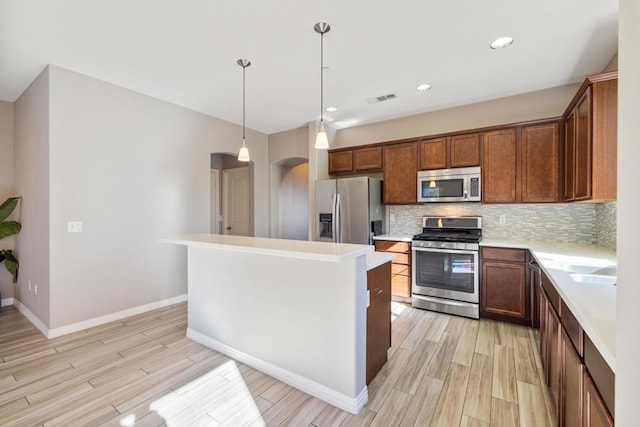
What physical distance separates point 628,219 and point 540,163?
3160mm

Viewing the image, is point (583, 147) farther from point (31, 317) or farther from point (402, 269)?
point (31, 317)

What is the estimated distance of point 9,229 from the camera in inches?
137

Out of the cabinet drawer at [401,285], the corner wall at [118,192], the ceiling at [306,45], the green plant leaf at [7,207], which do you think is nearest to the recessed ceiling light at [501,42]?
the ceiling at [306,45]

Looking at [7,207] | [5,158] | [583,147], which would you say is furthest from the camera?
[5,158]

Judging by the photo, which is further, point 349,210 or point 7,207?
point 349,210

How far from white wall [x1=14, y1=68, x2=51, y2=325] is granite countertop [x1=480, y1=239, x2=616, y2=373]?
4128mm

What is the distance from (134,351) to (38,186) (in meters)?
2.10

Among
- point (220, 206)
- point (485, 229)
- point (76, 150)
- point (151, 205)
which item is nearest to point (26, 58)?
point (76, 150)

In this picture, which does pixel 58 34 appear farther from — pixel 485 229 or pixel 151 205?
pixel 485 229

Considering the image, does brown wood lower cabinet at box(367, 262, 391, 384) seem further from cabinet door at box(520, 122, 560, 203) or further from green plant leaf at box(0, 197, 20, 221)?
green plant leaf at box(0, 197, 20, 221)

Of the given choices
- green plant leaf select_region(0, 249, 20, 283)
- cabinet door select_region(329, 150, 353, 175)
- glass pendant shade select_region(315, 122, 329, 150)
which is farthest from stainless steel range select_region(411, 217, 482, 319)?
green plant leaf select_region(0, 249, 20, 283)

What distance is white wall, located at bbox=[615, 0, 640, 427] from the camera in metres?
0.66

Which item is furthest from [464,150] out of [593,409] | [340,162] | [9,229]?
[9,229]

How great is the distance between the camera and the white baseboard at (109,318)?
2.93 meters
